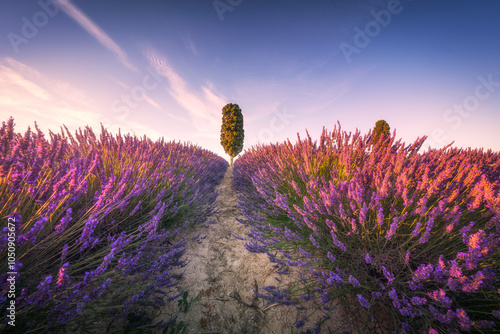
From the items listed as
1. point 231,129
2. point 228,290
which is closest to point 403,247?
point 228,290

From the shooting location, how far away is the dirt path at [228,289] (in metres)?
1.28

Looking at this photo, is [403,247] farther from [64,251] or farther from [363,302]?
[64,251]

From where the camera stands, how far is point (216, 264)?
1890 millimetres

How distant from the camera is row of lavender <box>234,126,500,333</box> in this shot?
0.91 m

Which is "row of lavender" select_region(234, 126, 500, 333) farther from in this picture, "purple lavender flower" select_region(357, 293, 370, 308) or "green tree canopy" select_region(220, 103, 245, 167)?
"green tree canopy" select_region(220, 103, 245, 167)

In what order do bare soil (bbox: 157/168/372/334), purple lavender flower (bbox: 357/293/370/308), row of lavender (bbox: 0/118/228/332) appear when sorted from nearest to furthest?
1. row of lavender (bbox: 0/118/228/332)
2. purple lavender flower (bbox: 357/293/370/308)
3. bare soil (bbox: 157/168/372/334)

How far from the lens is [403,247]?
126 centimetres

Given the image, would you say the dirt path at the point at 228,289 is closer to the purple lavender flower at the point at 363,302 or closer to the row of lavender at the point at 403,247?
the row of lavender at the point at 403,247

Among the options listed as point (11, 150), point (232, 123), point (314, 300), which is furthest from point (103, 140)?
point (232, 123)

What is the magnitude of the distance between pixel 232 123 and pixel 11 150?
12.1 meters

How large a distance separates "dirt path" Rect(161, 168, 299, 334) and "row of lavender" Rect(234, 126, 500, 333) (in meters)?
0.15

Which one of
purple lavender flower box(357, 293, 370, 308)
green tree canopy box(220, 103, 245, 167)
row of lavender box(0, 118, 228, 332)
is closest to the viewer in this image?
row of lavender box(0, 118, 228, 332)

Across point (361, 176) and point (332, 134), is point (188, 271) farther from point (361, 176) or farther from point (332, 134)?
point (332, 134)

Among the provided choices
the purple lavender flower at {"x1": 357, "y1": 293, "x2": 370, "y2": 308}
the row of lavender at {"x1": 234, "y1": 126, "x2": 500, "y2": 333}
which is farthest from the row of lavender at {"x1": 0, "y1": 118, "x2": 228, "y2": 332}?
the purple lavender flower at {"x1": 357, "y1": 293, "x2": 370, "y2": 308}
